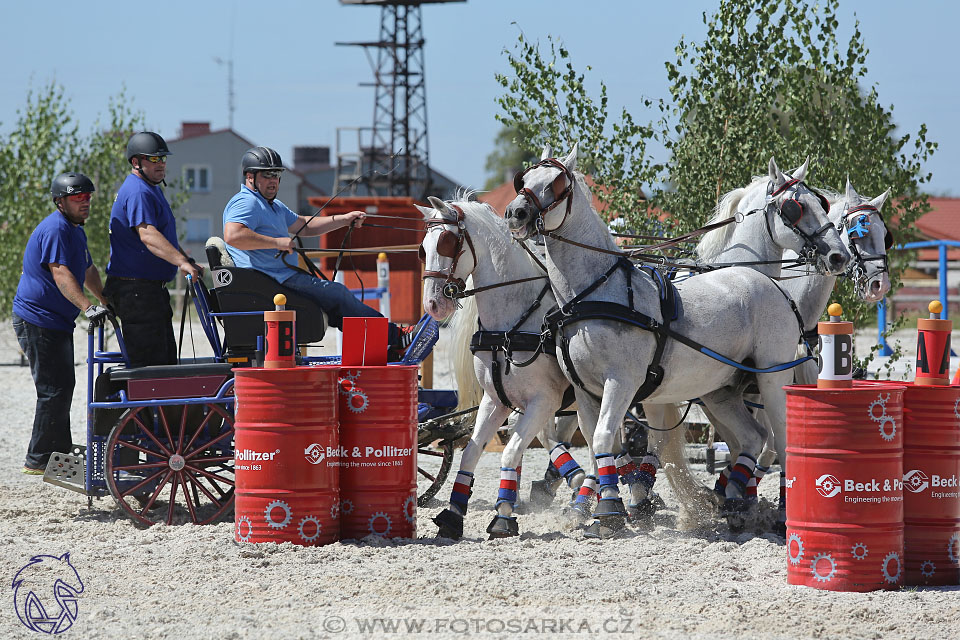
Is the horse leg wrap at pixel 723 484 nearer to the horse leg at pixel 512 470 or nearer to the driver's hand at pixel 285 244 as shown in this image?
the horse leg at pixel 512 470

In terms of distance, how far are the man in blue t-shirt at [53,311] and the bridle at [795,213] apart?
14.5 feet

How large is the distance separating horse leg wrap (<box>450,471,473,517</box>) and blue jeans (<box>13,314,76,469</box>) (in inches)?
108

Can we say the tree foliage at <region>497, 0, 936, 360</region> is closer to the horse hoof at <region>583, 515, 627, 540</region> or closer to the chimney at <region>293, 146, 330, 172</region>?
the horse hoof at <region>583, 515, 627, 540</region>

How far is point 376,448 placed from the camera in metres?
6.20

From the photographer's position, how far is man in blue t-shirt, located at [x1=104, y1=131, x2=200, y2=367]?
7.16 m

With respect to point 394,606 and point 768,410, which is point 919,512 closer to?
point 768,410

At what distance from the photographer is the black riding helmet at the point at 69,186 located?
757 cm

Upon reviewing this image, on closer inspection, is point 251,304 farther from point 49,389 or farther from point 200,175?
point 200,175

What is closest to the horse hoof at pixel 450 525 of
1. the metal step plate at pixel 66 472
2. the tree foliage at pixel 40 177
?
the metal step plate at pixel 66 472

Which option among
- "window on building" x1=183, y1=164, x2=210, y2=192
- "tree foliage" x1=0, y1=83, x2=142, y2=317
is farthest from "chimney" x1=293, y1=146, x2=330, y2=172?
→ "tree foliage" x1=0, y1=83, x2=142, y2=317

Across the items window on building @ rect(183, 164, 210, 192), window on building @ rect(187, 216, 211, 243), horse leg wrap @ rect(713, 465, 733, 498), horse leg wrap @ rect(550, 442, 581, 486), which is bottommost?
horse leg wrap @ rect(713, 465, 733, 498)

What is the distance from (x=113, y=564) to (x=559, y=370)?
271 centimetres

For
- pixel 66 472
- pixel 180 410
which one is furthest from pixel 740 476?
pixel 66 472

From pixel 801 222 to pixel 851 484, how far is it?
2.46 meters
